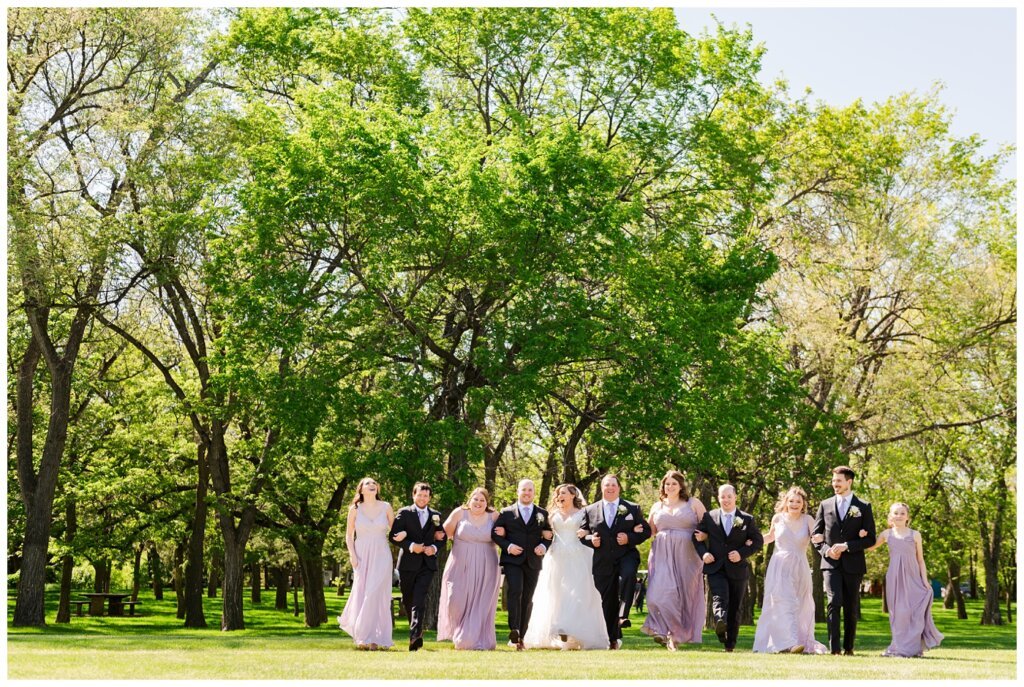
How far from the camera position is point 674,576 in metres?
14.3

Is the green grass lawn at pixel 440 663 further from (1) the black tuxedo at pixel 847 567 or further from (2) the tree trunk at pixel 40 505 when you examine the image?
(2) the tree trunk at pixel 40 505

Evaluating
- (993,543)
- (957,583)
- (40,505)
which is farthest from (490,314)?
(957,583)

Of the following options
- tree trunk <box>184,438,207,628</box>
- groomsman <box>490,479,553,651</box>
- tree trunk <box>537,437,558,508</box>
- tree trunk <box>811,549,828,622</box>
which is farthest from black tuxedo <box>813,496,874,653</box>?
tree trunk <box>184,438,207,628</box>

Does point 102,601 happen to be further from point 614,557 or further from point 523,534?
point 614,557

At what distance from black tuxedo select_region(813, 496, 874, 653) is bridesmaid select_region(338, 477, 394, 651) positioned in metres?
4.87

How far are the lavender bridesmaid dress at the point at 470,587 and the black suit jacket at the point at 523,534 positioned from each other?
40cm

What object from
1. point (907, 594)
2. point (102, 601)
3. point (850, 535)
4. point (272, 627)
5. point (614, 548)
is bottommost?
point (272, 627)

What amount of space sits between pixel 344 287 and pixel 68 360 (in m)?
6.50

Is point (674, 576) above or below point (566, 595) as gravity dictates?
above

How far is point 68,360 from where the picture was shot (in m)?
25.6

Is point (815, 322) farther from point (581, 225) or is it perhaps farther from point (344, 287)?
point (344, 287)

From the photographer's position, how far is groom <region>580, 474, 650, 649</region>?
540 inches

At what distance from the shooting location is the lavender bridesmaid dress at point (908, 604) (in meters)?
13.9

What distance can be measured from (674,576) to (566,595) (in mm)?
1445
